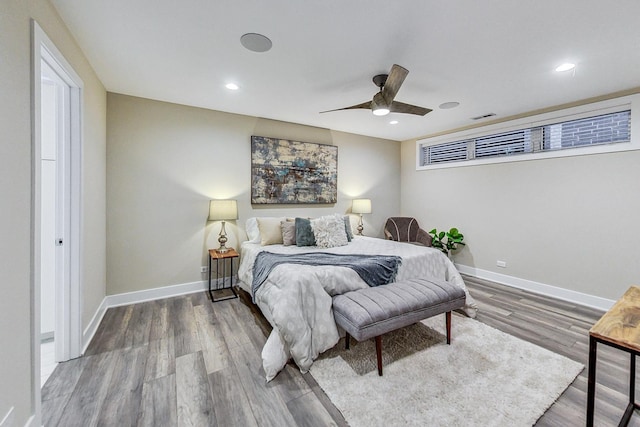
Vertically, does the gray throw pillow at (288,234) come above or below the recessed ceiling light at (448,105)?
below

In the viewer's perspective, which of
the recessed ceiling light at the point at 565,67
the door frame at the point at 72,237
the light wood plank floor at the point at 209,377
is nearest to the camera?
the light wood plank floor at the point at 209,377

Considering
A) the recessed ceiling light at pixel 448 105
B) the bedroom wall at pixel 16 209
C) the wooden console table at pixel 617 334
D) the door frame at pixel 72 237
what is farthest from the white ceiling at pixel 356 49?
the wooden console table at pixel 617 334

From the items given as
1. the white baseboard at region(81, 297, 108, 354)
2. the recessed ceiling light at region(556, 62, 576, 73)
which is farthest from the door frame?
the recessed ceiling light at region(556, 62, 576, 73)

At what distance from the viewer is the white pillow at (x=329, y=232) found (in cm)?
351

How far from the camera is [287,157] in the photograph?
14.0 ft

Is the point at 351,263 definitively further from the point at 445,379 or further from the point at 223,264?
the point at 223,264

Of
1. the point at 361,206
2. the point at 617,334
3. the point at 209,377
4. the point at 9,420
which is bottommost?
the point at 209,377

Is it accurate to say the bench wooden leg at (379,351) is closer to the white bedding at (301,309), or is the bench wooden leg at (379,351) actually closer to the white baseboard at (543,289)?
the white bedding at (301,309)

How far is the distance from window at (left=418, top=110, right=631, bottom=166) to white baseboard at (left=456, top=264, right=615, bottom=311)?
75.6 inches

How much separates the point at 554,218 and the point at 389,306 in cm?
316

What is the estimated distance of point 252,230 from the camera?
3.83 meters

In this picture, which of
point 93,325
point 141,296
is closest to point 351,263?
point 93,325

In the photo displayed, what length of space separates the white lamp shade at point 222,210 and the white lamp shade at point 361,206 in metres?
2.23

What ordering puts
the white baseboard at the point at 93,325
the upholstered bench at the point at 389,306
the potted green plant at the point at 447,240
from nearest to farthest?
the upholstered bench at the point at 389,306 < the white baseboard at the point at 93,325 < the potted green plant at the point at 447,240
